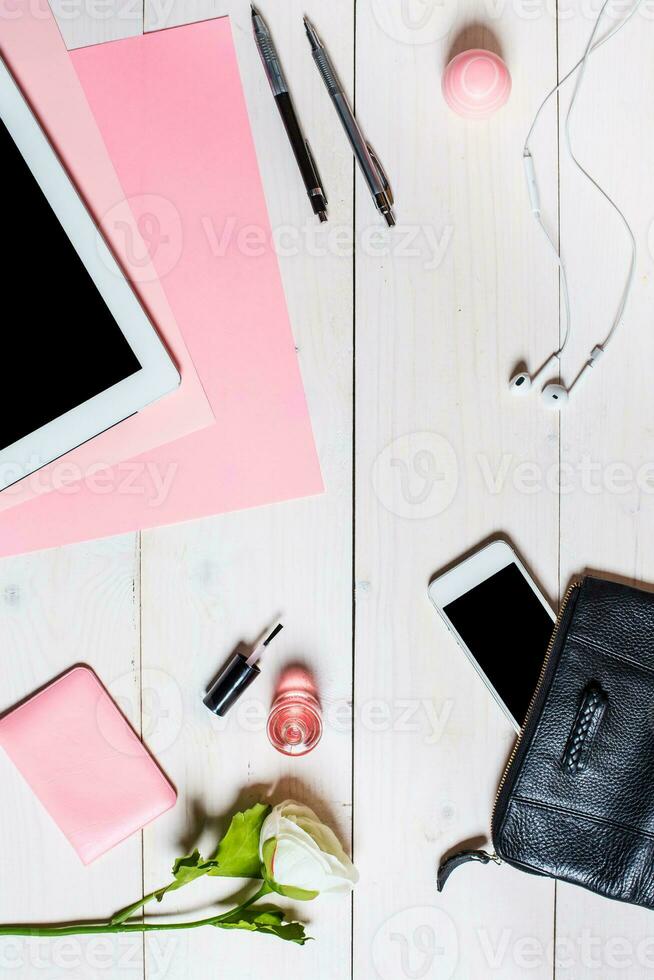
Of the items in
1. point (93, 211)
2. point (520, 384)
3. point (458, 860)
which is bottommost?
point (458, 860)

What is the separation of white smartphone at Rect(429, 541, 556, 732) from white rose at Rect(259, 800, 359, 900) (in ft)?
0.61

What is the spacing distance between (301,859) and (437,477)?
331 millimetres

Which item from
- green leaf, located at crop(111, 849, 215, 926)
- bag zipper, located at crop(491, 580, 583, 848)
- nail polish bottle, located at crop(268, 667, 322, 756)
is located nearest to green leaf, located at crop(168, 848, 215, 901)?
green leaf, located at crop(111, 849, 215, 926)

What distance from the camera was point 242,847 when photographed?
0.65 meters

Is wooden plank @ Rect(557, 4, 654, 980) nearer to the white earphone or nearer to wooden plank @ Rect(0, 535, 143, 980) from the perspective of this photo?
the white earphone

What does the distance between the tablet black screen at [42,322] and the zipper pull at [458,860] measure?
0.50 metres

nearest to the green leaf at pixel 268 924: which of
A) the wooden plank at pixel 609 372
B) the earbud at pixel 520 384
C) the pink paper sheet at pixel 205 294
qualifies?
the wooden plank at pixel 609 372

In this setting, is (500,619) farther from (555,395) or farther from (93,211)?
(93,211)

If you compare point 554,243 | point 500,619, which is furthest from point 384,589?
point 554,243

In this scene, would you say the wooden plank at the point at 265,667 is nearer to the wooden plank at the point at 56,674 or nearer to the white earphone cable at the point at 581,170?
the wooden plank at the point at 56,674

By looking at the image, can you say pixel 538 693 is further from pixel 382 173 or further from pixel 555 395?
pixel 382 173

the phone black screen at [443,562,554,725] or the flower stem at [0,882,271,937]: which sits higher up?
the phone black screen at [443,562,554,725]

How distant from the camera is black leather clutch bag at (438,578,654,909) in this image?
0.64 m

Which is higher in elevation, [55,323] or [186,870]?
[55,323]
